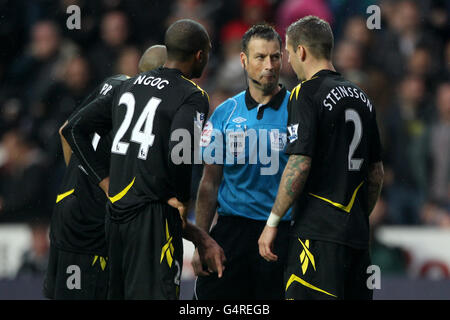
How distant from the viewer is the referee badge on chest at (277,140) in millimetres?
4754

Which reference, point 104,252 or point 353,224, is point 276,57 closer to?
point 353,224

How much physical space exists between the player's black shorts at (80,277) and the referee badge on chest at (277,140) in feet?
4.33

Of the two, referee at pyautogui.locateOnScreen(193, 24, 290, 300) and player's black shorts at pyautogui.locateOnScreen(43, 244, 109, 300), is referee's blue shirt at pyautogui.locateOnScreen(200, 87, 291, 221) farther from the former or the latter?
player's black shorts at pyautogui.locateOnScreen(43, 244, 109, 300)

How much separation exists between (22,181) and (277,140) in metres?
4.37

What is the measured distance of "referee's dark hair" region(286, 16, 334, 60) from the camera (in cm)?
434

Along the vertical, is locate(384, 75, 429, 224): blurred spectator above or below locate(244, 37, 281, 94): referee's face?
below

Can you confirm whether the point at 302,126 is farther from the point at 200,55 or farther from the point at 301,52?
the point at 200,55

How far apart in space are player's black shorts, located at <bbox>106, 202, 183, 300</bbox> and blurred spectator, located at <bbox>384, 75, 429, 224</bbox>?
4341 millimetres

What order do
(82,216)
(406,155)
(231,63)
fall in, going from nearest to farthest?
(82,216), (406,155), (231,63)

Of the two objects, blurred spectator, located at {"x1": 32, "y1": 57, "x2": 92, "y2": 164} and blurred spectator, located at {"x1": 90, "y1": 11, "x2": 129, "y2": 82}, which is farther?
blurred spectator, located at {"x1": 90, "y1": 11, "x2": 129, "y2": 82}

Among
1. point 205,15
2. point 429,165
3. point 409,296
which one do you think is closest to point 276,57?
point 409,296

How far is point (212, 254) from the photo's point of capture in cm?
442

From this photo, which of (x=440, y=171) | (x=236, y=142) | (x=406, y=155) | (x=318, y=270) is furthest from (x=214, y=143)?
(x=440, y=171)

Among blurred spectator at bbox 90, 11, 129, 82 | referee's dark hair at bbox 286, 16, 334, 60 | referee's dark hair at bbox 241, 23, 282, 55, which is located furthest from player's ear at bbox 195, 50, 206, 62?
blurred spectator at bbox 90, 11, 129, 82
